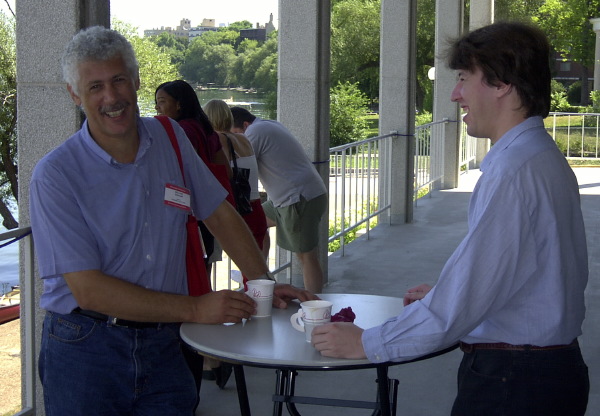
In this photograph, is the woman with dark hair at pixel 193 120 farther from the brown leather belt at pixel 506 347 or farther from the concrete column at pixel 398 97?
the concrete column at pixel 398 97

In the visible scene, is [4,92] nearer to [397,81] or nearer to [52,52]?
[397,81]

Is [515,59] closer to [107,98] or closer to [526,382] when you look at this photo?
[526,382]

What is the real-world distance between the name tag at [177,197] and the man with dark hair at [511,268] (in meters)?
0.69

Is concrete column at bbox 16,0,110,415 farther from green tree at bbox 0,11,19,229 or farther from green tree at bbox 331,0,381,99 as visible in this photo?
green tree at bbox 331,0,381,99

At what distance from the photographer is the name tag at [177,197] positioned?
7.59 ft

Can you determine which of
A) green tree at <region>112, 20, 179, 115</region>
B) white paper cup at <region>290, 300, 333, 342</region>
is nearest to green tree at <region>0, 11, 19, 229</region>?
green tree at <region>112, 20, 179, 115</region>

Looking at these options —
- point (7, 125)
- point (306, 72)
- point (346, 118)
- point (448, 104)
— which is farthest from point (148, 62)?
point (306, 72)

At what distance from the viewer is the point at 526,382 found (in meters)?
1.86

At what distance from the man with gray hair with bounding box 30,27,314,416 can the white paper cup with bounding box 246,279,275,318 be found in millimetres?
93

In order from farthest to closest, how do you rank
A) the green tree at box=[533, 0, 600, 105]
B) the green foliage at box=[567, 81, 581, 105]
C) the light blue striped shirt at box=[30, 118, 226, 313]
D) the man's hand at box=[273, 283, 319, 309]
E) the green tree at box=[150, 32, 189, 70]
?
the green foliage at box=[567, 81, 581, 105] < the green tree at box=[150, 32, 189, 70] < the green tree at box=[533, 0, 600, 105] < the man's hand at box=[273, 283, 319, 309] < the light blue striped shirt at box=[30, 118, 226, 313]

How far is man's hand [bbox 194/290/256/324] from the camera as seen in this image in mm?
2297

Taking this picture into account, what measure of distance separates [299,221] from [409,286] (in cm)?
149

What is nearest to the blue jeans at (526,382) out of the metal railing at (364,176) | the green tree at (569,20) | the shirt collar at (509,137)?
the shirt collar at (509,137)

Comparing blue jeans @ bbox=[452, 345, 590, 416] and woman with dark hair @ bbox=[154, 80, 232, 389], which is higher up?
woman with dark hair @ bbox=[154, 80, 232, 389]
